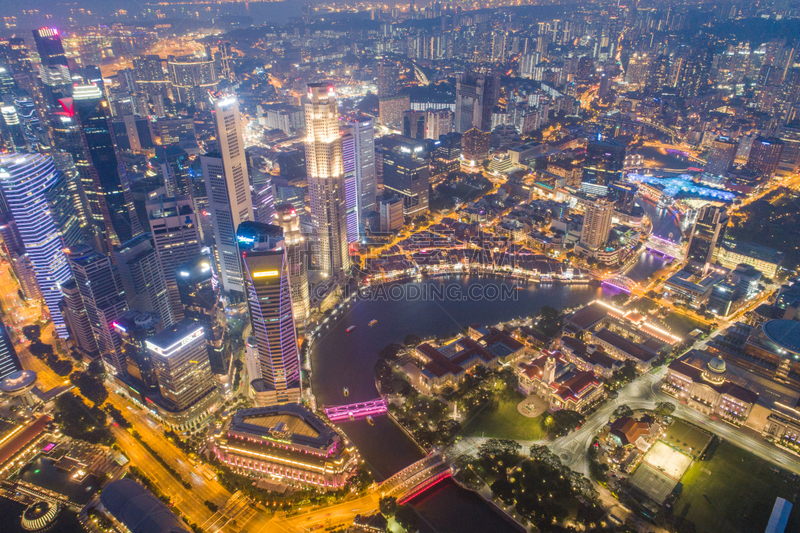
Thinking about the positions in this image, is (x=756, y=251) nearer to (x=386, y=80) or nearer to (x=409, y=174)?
(x=409, y=174)

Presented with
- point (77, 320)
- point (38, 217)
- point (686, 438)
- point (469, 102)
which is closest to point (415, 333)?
point (686, 438)

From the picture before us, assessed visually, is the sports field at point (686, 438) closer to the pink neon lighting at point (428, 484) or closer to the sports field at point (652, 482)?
the sports field at point (652, 482)

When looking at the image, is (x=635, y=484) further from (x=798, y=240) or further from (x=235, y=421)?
(x=798, y=240)

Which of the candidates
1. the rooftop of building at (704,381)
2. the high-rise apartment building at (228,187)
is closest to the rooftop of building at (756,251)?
the rooftop of building at (704,381)

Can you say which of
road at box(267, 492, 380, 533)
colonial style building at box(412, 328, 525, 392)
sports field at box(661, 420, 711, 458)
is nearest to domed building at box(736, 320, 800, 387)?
sports field at box(661, 420, 711, 458)

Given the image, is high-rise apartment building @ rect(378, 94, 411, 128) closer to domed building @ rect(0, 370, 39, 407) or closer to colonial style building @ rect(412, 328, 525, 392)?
colonial style building @ rect(412, 328, 525, 392)
